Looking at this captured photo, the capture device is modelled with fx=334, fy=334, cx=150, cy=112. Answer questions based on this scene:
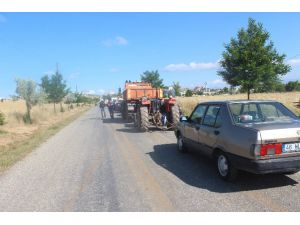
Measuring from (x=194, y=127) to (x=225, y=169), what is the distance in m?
1.93

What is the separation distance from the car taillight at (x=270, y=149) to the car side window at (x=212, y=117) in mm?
1335

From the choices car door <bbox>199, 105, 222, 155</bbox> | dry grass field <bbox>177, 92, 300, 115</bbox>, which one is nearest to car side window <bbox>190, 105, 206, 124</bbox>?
car door <bbox>199, 105, 222, 155</bbox>

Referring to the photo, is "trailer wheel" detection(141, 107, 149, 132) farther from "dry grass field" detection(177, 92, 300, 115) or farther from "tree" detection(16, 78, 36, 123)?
"tree" detection(16, 78, 36, 123)

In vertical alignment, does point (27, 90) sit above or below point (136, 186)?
above

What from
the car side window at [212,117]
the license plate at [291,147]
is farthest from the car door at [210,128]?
the license plate at [291,147]

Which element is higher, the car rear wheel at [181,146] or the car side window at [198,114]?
the car side window at [198,114]

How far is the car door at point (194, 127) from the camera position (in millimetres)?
7895

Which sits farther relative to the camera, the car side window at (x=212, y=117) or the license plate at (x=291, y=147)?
the car side window at (x=212, y=117)

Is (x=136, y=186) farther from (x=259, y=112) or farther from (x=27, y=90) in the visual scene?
(x=27, y=90)

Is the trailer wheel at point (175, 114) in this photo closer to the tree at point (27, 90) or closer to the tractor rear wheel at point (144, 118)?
the tractor rear wheel at point (144, 118)

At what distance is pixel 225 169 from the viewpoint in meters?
6.31

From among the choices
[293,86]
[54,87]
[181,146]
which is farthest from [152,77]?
[293,86]

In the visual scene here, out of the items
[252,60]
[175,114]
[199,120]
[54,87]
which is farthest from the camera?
[54,87]

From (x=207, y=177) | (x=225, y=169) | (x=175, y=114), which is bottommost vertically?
(x=207, y=177)
